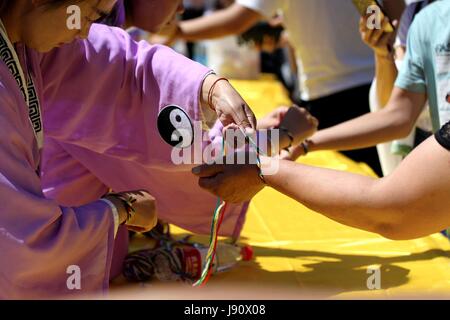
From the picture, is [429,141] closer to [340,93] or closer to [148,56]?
[148,56]

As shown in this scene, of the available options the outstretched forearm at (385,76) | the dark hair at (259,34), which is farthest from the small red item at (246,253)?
the dark hair at (259,34)

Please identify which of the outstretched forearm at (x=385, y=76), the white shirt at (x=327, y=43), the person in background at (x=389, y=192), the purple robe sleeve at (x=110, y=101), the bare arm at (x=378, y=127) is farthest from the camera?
the white shirt at (x=327, y=43)

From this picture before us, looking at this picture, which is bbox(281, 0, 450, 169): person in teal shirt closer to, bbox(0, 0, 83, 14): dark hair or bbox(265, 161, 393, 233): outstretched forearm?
bbox(265, 161, 393, 233): outstretched forearm

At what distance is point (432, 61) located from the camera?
5.16 ft

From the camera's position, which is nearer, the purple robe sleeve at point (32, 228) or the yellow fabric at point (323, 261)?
the purple robe sleeve at point (32, 228)

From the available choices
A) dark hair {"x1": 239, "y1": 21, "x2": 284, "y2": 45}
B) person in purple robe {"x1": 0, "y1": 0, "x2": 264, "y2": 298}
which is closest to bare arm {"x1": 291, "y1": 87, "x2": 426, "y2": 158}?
person in purple robe {"x1": 0, "y1": 0, "x2": 264, "y2": 298}

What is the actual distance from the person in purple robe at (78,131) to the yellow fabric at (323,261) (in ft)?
0.79

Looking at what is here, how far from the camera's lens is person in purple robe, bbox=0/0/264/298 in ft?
3.58

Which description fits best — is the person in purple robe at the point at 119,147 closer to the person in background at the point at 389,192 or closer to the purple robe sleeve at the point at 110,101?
the purple robe sleeve at the point at 110,101

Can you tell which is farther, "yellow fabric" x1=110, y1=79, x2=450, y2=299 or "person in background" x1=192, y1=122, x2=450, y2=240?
"yellow fabric" x1=110, y1=79, x2=450, y2=299

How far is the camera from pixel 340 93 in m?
2.45

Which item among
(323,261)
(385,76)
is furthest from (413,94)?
(323,261)

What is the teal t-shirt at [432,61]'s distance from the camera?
1.53 metres

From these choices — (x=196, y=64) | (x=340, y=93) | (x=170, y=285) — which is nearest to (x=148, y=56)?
(x=196, y=64)
